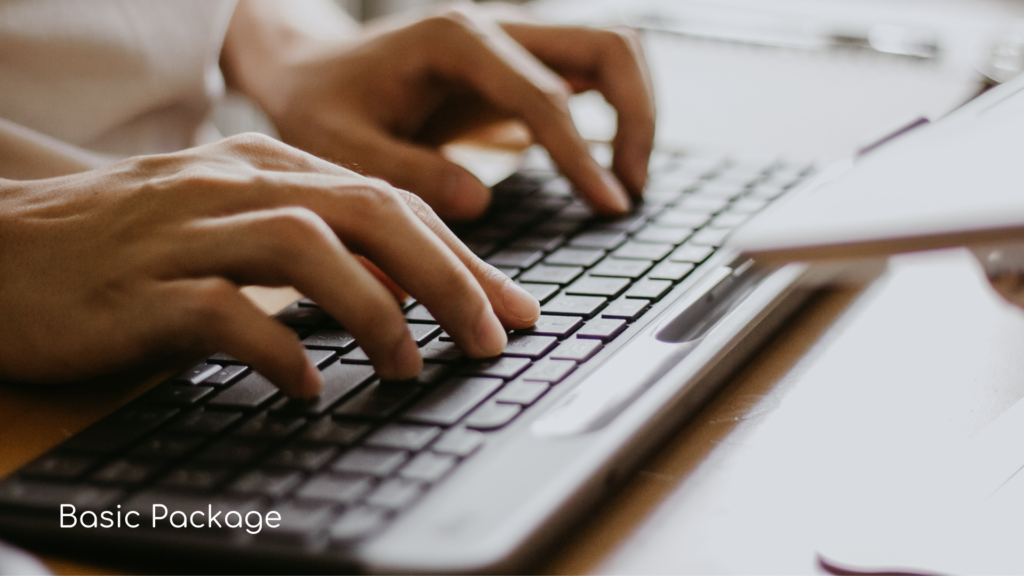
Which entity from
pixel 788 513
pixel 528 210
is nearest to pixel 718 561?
pixel 788 513

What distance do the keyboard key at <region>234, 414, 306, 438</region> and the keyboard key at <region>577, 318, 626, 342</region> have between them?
133mm

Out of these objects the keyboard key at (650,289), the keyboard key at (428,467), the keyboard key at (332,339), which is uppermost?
the keyboard key at (650,289)

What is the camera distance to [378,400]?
348 mm

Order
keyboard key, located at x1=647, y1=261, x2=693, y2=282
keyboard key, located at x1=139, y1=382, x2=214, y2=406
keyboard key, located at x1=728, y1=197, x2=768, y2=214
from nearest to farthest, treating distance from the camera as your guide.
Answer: keyboard key, located at x1=139, y1=382, x2=214, y2=406, keyboard key, located at x1=647, y1=261, x2=693, y2=282, keyboard key, located at x1=728, y1=197, x2=768, y2=214

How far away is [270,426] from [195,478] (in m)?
0.04

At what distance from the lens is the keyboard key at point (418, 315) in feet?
1.40

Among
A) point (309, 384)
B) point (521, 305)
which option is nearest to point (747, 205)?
point (521, 305)

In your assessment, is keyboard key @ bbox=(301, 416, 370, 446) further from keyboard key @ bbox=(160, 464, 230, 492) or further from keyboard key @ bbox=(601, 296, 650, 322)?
keyboard key @ bbox=(601, 296, 650, 322)

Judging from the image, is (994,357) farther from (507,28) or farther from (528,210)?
(507,28)

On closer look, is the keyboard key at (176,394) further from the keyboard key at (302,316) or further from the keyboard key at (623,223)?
the keyboard key at (623,223)

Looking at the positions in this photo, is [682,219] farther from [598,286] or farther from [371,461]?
[371,461]

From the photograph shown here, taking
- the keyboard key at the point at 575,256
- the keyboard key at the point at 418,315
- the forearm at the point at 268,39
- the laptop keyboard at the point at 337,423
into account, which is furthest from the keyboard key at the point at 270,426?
the forearm at the point at 268,39

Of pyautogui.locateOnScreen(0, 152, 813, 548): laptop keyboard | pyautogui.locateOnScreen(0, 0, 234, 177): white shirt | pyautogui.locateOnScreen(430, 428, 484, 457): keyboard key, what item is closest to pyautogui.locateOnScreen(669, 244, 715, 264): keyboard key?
pyautogui.locateOnScreen(0, 152, 813, 548): laptop keyboard

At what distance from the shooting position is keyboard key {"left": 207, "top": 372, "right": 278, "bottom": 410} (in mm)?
355
